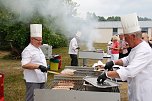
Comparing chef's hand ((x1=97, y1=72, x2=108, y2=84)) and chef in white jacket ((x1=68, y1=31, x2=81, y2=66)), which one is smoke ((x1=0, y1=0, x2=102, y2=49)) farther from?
chef's hand ((x1=97, y1=72, x2=108, y2=84))

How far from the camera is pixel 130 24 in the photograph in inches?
143

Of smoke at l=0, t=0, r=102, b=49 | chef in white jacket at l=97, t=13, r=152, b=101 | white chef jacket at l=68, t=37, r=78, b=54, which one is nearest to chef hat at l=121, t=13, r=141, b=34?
chef in white jacket at l=97, t=13, r=152, b=101

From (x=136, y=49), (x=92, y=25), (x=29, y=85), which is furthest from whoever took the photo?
(x=92, y=25)

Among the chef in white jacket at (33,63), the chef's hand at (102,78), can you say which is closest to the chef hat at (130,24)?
the chef's hand at (102,78)

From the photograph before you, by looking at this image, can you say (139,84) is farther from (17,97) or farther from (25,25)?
(25,25)

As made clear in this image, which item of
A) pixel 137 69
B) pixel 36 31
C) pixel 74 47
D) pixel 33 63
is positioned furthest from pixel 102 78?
pixel 74 47

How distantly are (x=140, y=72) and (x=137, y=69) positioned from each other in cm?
14

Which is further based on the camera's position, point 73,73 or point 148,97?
point 73,73

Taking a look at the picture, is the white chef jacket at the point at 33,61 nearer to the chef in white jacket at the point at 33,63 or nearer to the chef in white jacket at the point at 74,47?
the chef in white jacket at the point at 33,63

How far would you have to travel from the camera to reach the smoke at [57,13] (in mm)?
7088

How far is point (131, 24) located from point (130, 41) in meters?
0.25

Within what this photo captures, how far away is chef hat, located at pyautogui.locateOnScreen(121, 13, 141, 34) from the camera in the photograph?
354 centimetres

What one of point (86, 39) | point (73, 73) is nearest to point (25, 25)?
point (86, 39)

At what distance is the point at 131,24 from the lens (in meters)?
3.62
